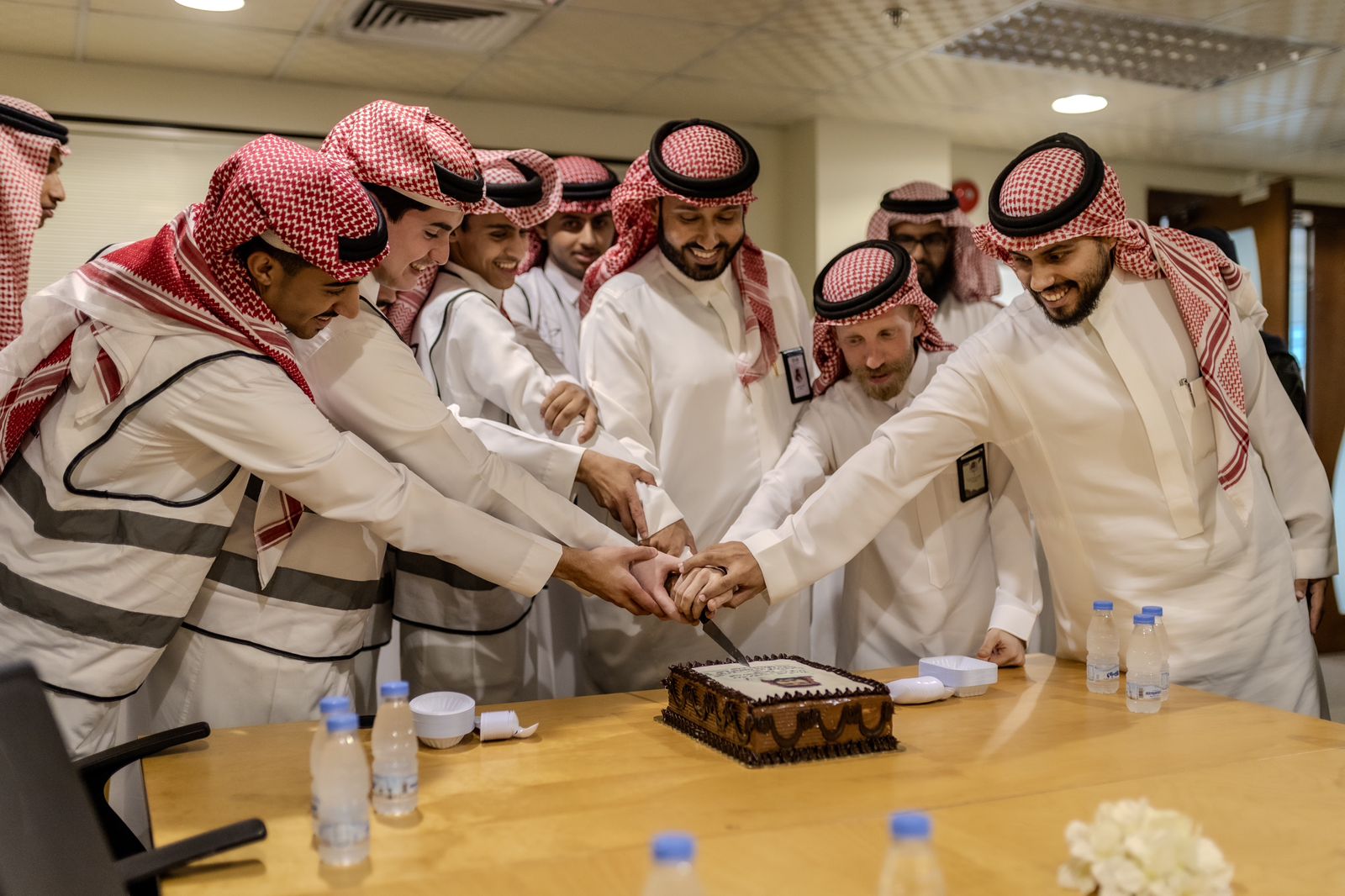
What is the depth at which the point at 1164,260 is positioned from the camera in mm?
2613

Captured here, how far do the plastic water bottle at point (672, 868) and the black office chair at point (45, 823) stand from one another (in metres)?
0.68

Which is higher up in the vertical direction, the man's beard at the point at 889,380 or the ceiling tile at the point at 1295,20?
the ceiling tile at the point at 1295,20

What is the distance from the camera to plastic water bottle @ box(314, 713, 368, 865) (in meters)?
1.57

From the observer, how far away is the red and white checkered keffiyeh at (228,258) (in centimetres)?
204

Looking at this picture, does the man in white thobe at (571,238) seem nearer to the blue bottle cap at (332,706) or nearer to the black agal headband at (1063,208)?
the black agal headband at (1063,208)

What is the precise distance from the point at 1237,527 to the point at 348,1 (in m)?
3.73

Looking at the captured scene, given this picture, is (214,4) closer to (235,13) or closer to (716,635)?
(235,13)

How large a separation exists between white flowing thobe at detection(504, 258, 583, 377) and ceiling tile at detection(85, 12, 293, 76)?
198cm

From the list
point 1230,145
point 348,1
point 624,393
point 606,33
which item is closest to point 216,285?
point 624,393

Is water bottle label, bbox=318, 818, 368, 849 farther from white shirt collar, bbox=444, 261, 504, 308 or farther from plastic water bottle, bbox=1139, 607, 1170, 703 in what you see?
white shirt collar, bbox=444, 261, 504, 308

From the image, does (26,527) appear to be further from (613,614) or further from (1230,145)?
(1230,145)

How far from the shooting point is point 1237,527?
2590mm

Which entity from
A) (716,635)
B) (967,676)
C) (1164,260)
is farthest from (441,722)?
(1164,260)

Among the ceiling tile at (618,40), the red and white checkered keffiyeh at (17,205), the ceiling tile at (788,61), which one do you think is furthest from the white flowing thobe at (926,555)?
the ceiling tile at (788,61)
